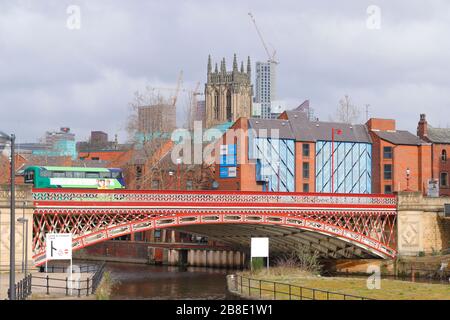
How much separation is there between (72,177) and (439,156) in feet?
161

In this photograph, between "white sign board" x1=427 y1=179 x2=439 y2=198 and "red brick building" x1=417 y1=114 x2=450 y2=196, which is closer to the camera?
"white sign board" x1=427 y1=179 x2=439 y2=198

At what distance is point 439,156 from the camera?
379 feet

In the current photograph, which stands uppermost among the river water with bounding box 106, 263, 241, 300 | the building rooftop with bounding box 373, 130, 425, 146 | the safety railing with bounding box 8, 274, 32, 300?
the building rooftop with bounding box 373, 130, 425, 146

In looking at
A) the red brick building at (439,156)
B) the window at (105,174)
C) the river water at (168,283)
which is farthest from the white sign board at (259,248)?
the red brick building at (439,156)

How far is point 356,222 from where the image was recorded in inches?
3285

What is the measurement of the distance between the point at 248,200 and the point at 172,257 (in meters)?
35.8

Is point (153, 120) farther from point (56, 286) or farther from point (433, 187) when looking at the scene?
point (56, 286)

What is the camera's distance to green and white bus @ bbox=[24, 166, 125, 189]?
83.6 m

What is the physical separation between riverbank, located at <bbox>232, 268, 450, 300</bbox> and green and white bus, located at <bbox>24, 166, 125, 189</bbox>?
18191mm

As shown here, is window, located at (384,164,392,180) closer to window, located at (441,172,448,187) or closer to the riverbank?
window, located at (441,172,448,187)

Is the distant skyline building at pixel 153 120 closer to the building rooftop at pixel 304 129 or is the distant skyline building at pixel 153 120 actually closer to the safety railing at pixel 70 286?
the building rooftop at pixel 304 129

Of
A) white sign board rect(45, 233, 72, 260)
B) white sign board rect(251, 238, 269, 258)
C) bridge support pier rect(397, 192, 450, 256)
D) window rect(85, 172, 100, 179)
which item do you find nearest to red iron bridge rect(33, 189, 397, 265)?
bridge support pier rect(397, 192, 450, 256)

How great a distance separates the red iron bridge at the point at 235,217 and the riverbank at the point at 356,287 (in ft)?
17.3
